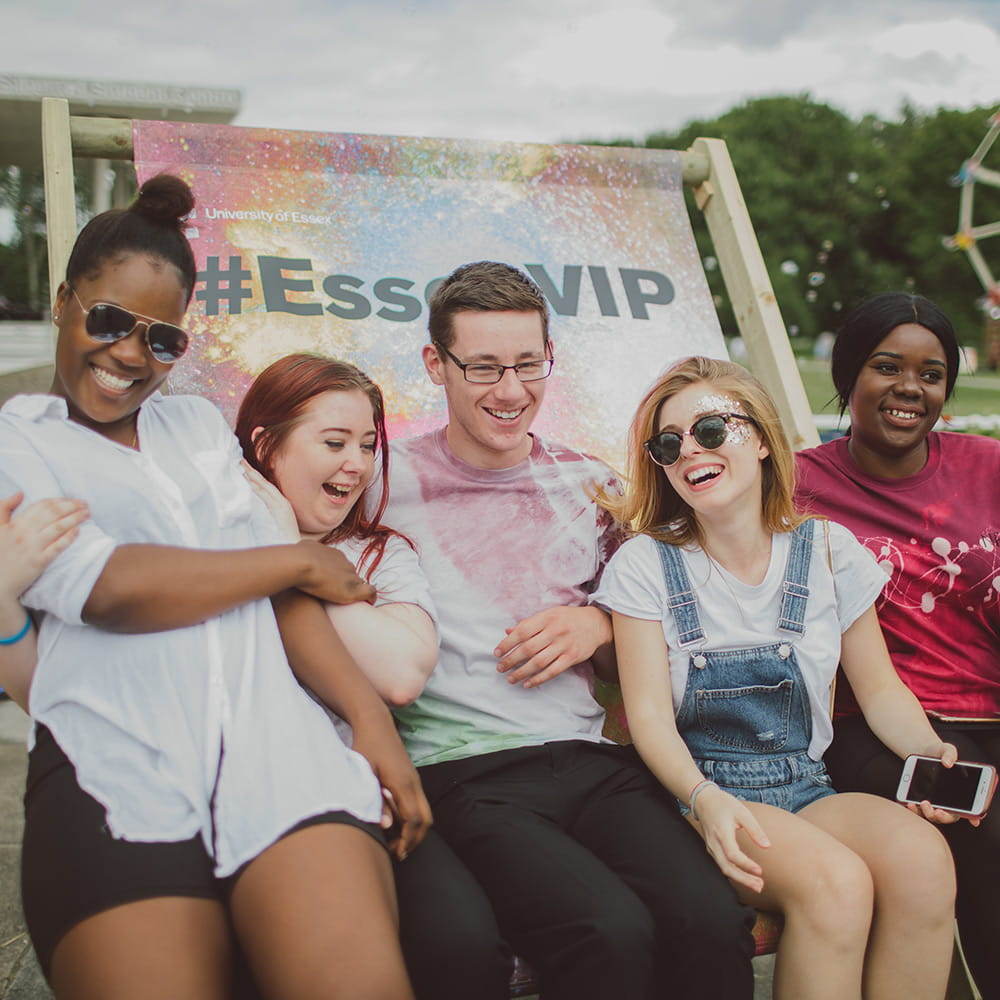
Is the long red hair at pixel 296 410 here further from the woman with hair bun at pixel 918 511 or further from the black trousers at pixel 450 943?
the woman with hair bun at pixel 918 511

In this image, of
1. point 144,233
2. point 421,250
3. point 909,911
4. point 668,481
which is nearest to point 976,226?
point 421,250

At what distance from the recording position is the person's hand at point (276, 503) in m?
1.89

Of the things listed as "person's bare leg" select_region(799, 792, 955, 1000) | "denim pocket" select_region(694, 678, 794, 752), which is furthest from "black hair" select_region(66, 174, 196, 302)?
"person's bare leg" select_region(799, 792, 955, 1000)

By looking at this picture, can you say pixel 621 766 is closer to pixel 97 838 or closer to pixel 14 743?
pixel 97 838

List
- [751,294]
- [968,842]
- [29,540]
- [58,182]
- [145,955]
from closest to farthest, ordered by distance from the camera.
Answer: [145,955] < [29,540] < [968,842] < [58,182] < [751,294]

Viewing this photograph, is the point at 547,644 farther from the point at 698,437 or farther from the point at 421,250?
the point at 421,250

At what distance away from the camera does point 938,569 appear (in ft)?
7.42

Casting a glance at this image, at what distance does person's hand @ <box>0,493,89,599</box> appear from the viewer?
146 centimetres

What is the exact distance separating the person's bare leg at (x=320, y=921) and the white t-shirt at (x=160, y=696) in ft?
0.15

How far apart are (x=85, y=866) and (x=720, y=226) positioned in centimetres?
308

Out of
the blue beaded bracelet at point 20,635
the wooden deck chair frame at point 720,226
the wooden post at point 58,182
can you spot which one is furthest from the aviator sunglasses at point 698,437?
the wooden post at point 58,182

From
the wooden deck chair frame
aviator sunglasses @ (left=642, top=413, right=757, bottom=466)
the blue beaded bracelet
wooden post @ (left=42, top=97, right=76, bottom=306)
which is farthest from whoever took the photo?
the wooden deck chair frame

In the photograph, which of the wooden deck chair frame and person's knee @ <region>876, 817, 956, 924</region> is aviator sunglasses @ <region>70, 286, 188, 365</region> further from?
person's knee @ <region>876, 817, 956, 924</region>

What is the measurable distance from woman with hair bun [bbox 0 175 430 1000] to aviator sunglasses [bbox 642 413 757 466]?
73cm
